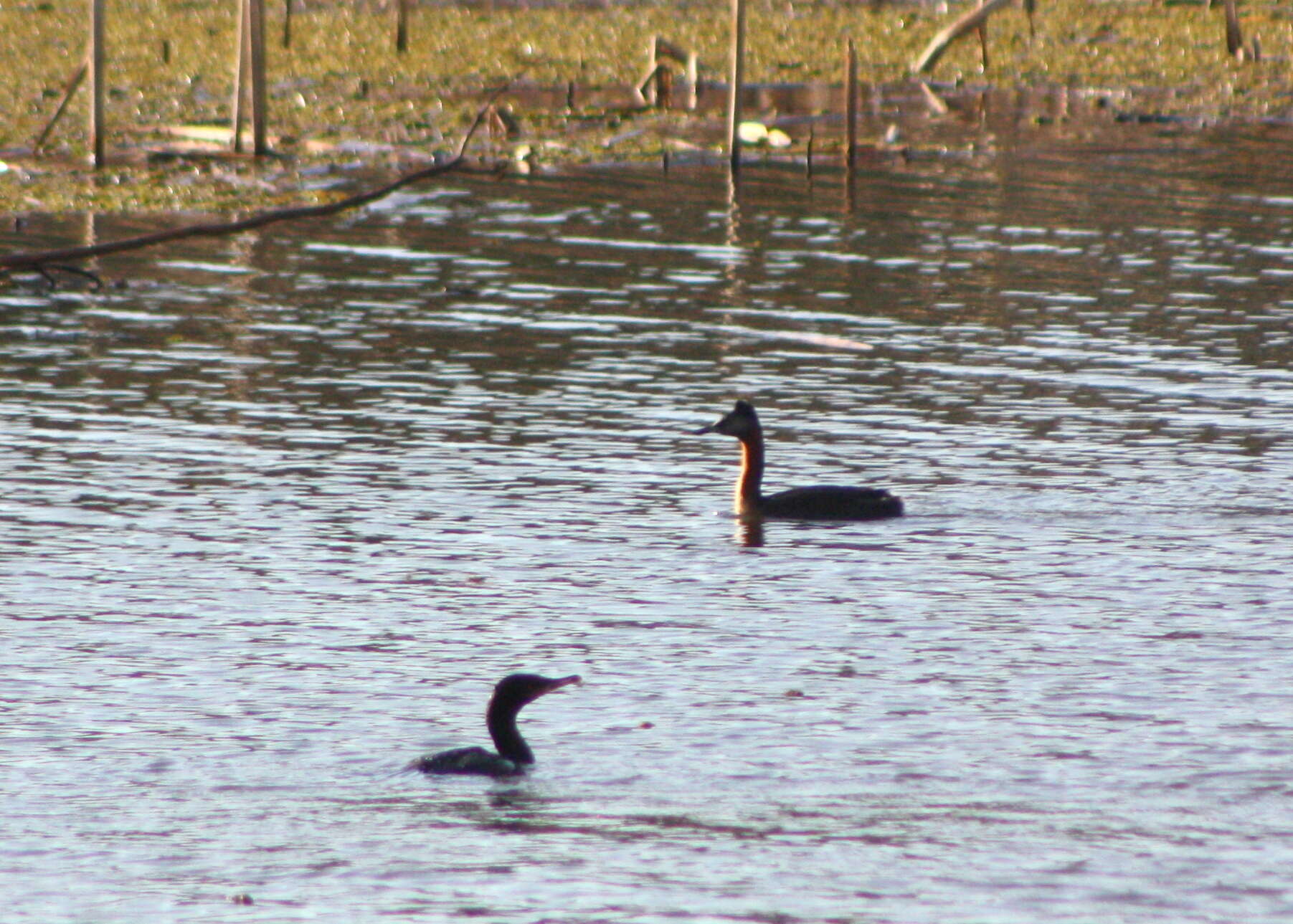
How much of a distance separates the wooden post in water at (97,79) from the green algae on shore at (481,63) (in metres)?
0.48

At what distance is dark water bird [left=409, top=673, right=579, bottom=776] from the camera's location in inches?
410

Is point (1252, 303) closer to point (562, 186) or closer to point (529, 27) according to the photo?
point (562, 186)

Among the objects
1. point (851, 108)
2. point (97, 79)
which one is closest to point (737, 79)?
point (851, 108)

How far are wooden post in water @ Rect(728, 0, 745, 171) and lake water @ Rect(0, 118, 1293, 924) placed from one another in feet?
14.3

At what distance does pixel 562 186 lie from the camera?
33.0 meters

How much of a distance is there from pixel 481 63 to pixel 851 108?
1204 centimetres

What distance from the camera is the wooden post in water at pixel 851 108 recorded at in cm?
3266

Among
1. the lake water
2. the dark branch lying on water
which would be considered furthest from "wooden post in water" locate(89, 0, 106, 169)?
the dark branch lying on water

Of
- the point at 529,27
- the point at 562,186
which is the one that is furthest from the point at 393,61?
the point at 562,186

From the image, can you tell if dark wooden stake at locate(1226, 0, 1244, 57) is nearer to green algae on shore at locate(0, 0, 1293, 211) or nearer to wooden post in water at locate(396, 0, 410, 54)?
green algae on shore at locate(0, 0, 1293, 211)

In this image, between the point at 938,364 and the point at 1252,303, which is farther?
the point at 1252,303

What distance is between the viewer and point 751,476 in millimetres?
16219

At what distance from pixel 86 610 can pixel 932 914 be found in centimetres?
639

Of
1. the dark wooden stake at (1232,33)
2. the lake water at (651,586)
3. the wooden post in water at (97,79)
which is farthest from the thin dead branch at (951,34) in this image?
the wooden post in water at (97,79)
